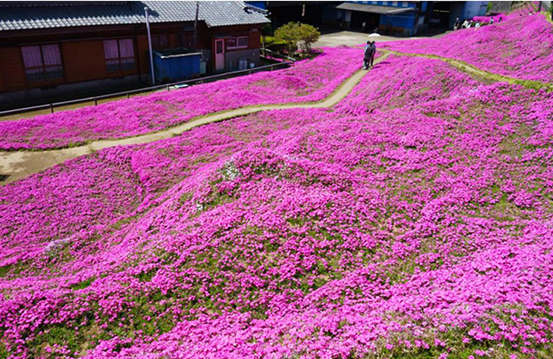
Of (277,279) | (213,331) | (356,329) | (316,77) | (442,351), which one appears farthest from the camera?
(316,77)

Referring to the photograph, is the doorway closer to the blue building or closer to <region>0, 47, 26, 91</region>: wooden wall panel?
<region>0, 47, 26, 91</region>: wooden wall panel

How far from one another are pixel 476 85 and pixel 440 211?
650 inches

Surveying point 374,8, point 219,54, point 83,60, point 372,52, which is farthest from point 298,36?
point 374,8

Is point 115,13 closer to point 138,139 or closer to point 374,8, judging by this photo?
point 138,139

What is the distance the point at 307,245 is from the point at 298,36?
46513 millimetres

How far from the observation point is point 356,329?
1137 centimetres

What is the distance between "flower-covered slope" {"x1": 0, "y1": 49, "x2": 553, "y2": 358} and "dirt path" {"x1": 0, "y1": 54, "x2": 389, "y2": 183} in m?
1.58

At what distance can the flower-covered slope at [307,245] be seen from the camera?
38.0 feet

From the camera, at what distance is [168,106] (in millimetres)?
35562

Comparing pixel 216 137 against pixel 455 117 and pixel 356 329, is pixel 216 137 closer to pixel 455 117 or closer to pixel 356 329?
pixel 455 117

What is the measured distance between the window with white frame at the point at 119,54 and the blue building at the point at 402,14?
166 ft

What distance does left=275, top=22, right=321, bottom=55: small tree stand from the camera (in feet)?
184

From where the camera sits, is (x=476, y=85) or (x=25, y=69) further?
(x=25, y=69)

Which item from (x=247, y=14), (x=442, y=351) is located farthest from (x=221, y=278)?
(x=247, y=14)
